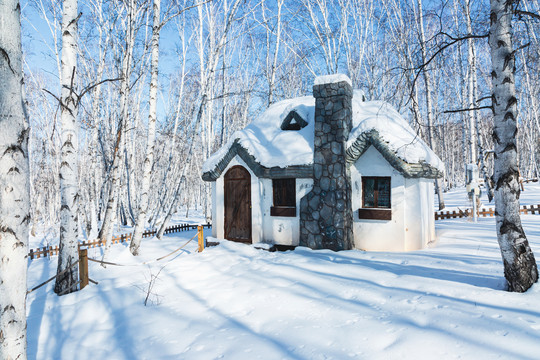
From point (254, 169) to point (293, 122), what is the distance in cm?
231

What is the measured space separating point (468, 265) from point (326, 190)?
374cm

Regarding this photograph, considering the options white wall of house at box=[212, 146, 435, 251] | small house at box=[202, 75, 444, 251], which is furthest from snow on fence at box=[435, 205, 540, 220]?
small house at box=[202, 75, 444, 251]

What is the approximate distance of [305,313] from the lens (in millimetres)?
3947

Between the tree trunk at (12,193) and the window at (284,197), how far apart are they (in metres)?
7.20

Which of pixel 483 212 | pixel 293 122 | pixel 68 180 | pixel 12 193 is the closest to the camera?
pixel 12 193

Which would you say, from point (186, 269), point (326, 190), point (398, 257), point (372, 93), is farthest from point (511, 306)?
point (372, 93)

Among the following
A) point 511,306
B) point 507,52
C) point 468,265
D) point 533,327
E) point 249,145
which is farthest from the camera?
point 249,145

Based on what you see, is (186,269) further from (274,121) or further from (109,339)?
(274,121)

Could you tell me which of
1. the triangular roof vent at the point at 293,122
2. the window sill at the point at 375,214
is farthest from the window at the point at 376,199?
the triangular roof vent at the point at 293,122

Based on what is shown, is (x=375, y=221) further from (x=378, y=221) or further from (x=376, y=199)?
(x=376, y=199)

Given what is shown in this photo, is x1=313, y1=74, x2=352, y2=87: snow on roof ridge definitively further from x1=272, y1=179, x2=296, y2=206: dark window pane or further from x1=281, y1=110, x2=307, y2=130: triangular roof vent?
x1=272, y1=179, x2=296, y2=206: dark window pane

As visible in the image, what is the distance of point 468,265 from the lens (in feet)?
17.1

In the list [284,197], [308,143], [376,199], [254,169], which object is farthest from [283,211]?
[376,199]

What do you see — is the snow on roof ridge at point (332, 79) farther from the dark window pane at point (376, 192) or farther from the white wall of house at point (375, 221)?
the dark window pane at point (376, 192)
